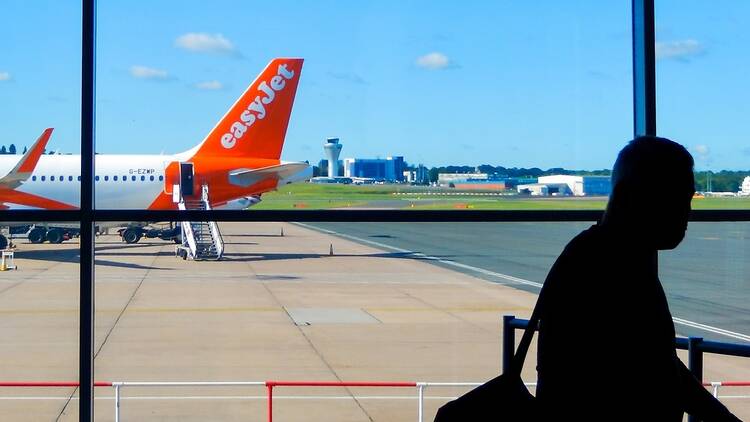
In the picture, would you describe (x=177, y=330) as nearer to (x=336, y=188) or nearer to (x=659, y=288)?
(x=336, y=188)

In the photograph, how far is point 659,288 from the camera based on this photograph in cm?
172

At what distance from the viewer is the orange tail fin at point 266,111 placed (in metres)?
3.86

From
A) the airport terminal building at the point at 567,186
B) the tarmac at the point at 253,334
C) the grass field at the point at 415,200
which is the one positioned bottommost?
the tarmac at the point at 253,334

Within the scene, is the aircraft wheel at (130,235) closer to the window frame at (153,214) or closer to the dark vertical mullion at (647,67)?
the window frame at (153,214)

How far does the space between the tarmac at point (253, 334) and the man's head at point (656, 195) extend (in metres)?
5.61

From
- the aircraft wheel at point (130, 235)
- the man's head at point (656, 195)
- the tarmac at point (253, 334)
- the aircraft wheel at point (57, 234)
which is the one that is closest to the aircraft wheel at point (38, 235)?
the aircraft wheel at point (57, 234)

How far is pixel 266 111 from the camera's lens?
4406 millimetres

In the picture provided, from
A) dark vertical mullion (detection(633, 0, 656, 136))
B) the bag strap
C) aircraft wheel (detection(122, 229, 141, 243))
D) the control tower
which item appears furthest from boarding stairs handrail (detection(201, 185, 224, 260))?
the bag strap

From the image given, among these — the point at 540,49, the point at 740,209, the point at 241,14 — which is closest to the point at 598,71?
the point at 540,49

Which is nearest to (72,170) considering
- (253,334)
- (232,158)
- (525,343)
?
(525,343)

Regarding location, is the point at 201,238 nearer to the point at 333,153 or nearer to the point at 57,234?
the point at 57,234

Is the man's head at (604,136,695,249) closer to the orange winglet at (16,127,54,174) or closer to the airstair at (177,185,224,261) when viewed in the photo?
the orange winglet at (16,127,54,174)

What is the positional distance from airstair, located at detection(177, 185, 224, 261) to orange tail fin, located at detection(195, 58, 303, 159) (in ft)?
1.82

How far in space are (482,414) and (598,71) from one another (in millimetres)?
2397
